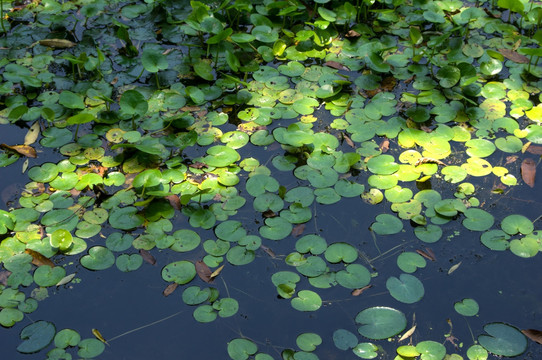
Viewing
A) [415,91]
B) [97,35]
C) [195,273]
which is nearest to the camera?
[195,273]

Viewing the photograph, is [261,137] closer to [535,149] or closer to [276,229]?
[276,229]

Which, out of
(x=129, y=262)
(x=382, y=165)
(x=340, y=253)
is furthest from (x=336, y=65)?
(x=129, y=262)

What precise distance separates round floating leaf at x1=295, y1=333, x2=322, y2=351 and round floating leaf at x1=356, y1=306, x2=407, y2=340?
0.17 metres

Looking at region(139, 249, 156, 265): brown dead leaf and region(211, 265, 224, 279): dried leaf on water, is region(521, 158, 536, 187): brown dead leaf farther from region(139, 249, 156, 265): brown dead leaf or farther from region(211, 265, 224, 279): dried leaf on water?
region(139, 249, 156, 265): brown dead leaf

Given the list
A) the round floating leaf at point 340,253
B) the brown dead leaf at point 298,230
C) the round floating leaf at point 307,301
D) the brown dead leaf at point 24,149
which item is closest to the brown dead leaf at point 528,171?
the round floating leaf at point 340,253

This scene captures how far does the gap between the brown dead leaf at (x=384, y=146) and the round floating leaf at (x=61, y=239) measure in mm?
1502

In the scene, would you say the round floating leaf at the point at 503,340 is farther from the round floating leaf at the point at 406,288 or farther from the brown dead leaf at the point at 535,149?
the brown dead leaf at the point at 535,149

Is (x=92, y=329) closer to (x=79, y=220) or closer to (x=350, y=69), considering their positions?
(x=79, y=220)

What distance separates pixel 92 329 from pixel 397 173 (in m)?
1.50

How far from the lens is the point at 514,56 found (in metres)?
3.54

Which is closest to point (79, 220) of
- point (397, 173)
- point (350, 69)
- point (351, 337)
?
point (351, 337)

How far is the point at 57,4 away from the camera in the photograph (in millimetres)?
4008

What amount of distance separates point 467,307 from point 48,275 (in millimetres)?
1655

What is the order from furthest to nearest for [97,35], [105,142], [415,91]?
[97,35] → [415,91] → [105,142]
